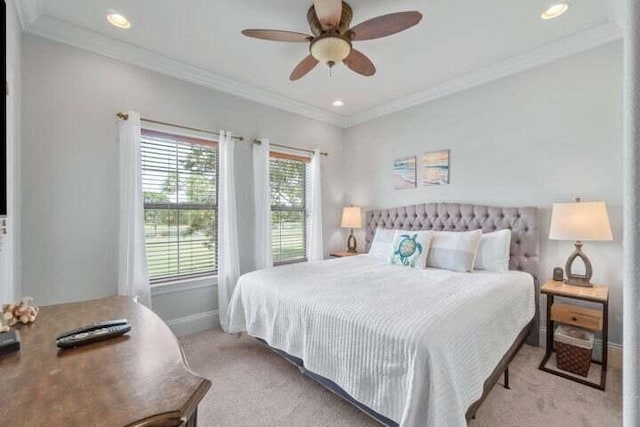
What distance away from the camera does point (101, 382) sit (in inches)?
29.7

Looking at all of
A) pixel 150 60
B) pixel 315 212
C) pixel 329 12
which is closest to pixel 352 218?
pixel 315 212

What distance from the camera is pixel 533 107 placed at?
2.96m

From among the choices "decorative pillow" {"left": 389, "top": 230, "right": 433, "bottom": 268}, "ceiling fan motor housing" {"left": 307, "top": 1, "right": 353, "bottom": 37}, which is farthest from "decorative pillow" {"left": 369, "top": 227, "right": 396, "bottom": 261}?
"ceiling fan motor housing" {"left": 307, "top": 1, "right": 353, "bottom": 37}

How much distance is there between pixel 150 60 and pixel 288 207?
7.50ft

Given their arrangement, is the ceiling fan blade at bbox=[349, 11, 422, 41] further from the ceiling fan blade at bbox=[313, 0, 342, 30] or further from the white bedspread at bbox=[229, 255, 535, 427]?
the white bedspread at bbox=[229, 255, 535, 427]

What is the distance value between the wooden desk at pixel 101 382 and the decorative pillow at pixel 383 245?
2.75 m

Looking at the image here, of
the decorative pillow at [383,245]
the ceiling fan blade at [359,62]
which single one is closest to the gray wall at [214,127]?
the decorative pillow at [383,245]

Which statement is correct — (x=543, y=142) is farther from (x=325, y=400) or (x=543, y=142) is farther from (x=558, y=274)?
(x=325, y=400)

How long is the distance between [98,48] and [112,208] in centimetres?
144

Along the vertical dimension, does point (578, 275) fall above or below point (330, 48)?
below

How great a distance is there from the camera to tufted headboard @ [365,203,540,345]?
9.47ft

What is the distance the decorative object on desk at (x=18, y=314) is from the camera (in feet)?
3.57

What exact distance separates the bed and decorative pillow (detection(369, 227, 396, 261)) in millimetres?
462

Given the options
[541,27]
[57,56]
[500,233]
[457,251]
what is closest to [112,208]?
[57,56]
